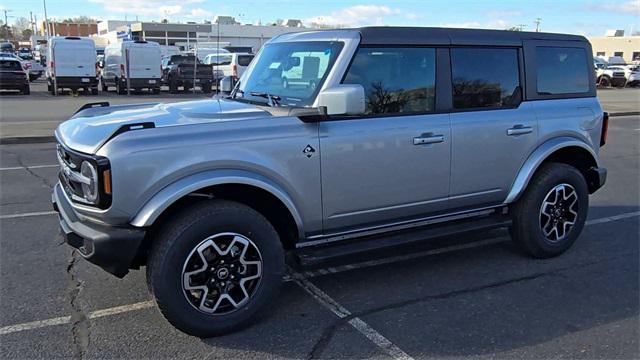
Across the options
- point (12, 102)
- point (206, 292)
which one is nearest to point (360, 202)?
point (206, 292)

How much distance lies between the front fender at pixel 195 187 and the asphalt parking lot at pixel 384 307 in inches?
32.2

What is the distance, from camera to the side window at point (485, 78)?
4.51 m

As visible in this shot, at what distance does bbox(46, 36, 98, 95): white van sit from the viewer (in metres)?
24.3

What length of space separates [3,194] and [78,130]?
4473 mm

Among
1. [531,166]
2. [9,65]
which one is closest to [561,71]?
[531,166]

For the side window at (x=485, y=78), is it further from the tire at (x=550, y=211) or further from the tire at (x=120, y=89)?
the tire at (x=120, y=89)

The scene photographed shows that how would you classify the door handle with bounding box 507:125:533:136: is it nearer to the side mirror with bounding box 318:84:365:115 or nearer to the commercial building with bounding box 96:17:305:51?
the side mirror with bounding box 318:84:365:115

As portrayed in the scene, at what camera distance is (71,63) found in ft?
80.5

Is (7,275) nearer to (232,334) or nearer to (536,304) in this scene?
(232,334)

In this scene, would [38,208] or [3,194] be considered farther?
[3,194]

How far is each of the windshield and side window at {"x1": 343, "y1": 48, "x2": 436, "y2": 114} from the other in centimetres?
23

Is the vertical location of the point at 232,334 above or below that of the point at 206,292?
below

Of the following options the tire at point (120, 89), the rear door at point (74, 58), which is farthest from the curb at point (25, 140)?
the tire at point (120, 89)

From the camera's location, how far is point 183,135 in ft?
11.2
